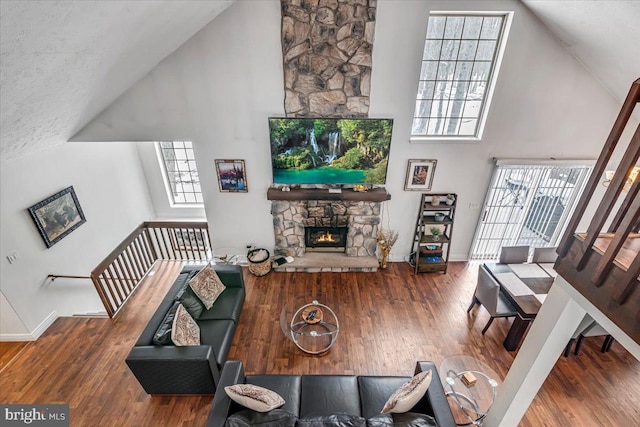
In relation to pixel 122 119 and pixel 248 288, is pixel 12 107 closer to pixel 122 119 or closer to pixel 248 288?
pixel 122 119

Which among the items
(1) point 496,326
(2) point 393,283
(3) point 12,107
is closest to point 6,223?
(3) point 12,107

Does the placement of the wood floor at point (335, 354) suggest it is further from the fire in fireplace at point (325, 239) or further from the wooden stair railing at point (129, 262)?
the fire in fireplace at point (325, 239)

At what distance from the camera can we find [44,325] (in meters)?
4.29

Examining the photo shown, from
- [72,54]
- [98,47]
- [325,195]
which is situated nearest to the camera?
[72,54]

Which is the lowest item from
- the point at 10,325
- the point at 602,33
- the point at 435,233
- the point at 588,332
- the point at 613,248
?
the point at 10,325

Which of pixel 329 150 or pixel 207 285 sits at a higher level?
pixel 329 150

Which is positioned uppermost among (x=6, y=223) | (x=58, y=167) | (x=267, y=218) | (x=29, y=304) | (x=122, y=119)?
(x=122, y=119)

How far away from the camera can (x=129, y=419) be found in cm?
323

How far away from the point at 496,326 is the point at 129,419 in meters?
4.90

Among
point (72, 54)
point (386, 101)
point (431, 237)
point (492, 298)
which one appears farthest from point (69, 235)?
point (492, 298)

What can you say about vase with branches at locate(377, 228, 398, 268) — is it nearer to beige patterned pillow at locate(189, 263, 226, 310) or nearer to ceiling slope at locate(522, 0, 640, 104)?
beige patterned pillow at locate(189, 263, 226, 310)

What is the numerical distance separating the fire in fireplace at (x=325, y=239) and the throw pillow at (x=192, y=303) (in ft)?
7.39

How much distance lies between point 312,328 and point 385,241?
2284mm

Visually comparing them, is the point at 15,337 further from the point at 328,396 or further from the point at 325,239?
the point at 325,239
